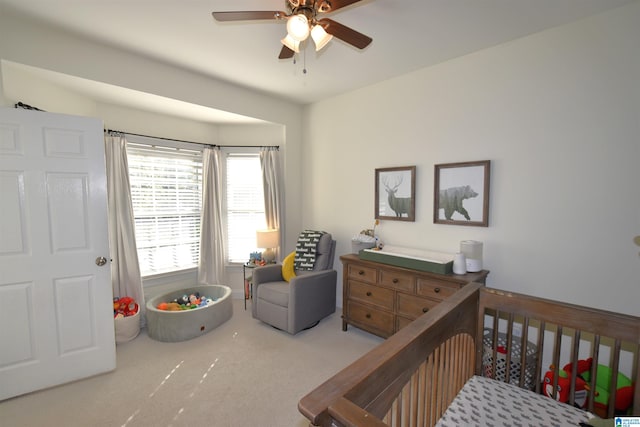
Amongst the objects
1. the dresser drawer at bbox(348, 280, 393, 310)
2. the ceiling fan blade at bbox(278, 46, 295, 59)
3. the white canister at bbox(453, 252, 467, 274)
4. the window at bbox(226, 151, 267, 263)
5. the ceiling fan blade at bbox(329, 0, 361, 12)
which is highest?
the ceiling fan blade at bbox(329, 0, 361, 12)

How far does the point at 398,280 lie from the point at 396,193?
0.95m

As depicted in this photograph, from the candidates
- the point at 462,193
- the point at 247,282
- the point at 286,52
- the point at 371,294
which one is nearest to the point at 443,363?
the point at 371,294

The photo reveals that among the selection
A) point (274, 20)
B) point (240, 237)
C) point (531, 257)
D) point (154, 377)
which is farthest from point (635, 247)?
point (240, 237)

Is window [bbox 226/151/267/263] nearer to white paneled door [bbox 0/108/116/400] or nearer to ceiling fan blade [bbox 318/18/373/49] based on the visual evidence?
white paneled door [bbox 0/108/116/400]

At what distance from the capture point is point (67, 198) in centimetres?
211

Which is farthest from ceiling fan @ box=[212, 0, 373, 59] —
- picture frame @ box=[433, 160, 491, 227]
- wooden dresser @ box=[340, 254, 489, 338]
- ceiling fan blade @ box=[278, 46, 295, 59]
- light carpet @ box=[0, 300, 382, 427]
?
light carpet @ box=[0, 300, 382, 427]

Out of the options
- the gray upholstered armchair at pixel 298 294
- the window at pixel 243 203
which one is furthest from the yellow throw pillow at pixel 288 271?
the window at pixel 243 203

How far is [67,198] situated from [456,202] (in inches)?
127

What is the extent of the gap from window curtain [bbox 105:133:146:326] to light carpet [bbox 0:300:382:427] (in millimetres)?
551

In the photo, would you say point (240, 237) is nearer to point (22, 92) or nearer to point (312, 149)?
point (312, 149)

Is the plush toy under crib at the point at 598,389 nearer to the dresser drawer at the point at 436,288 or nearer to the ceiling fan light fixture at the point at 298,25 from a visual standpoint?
the dresser drawer at the point at 436,288

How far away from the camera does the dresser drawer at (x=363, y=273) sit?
2.71m

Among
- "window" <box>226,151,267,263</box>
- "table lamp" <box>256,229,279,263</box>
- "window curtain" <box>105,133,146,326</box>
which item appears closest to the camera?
"window curtain" <box>105,133,146,326</box>

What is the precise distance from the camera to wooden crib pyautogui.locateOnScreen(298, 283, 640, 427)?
76 centimetres
